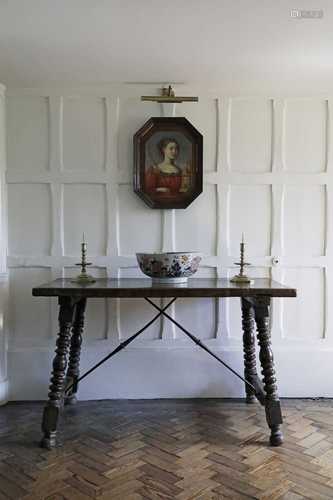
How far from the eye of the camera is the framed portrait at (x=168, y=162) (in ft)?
9.84

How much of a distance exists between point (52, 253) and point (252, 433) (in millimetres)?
1647

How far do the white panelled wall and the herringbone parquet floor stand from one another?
0.22 m

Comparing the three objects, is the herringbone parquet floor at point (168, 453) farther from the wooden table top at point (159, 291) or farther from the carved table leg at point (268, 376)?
the wooden table top at point (159, 291)

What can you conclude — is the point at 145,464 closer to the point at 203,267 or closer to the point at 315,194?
the point at 203,267

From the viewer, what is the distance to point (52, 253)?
305cm

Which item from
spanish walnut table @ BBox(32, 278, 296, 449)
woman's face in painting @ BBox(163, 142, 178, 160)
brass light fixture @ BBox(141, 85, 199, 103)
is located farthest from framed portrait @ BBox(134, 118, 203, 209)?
spanish walnut table @ BBox(32, 278, 296, 449)

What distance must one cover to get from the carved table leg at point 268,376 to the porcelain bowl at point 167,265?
0.44m

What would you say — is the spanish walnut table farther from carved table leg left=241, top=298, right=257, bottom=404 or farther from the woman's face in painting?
the woman's face in painting

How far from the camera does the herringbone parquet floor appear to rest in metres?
1.98

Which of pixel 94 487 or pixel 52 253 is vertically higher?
pixel 52 253

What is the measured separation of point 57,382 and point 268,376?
1.11 m

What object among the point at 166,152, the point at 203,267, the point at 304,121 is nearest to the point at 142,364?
the point at 203,267

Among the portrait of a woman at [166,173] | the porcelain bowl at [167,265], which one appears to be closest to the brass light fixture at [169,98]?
the portrait of a woman at [166,173]

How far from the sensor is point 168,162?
9.88 ft
